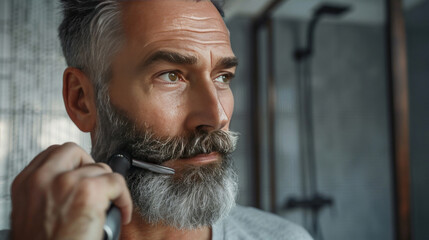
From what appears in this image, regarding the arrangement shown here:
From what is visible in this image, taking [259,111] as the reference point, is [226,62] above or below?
above

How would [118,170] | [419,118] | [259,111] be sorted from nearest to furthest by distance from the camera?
[118,170] < [419,118] < [259,111]

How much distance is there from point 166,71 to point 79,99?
0.61 feet

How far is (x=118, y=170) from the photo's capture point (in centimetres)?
47

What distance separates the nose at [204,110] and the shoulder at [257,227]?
28cm

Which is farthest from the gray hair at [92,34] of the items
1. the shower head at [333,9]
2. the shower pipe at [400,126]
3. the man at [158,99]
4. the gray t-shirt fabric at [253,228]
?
the shower head at [333,9]

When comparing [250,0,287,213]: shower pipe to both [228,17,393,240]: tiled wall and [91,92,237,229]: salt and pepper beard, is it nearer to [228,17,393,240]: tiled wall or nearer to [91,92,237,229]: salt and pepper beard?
[228,17,393,240]: tiled wall

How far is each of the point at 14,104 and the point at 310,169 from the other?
134 centimetres

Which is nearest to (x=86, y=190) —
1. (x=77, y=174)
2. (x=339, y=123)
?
(x=77, y=174)

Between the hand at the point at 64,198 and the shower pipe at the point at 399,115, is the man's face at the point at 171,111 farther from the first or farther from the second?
the shower pipe at the point at 399,115

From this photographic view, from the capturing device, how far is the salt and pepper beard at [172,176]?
0.52 metres

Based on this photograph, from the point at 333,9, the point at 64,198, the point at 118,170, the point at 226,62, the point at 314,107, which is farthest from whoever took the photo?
the point at 314,107

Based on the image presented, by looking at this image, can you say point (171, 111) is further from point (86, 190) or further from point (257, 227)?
point (257, 227)

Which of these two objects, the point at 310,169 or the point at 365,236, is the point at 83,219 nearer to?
the point at 365,236

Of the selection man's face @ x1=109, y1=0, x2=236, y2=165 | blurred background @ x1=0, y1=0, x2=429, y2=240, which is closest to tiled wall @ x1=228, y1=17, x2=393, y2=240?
blurred background @ x1=0, y1=0, x2=429, y2=240
